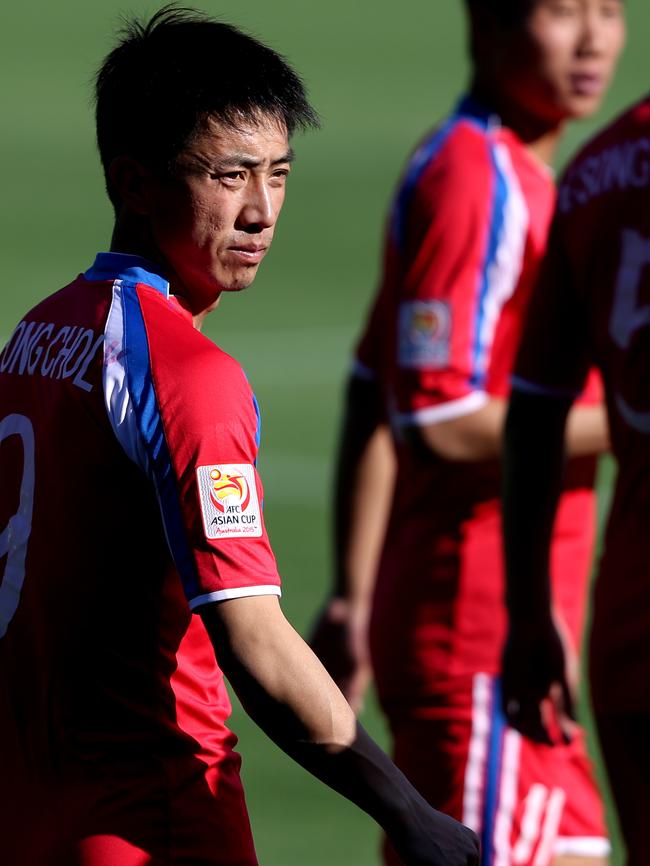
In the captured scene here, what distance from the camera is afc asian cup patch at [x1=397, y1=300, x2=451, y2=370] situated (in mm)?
4363

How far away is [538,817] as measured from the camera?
14.1 ft

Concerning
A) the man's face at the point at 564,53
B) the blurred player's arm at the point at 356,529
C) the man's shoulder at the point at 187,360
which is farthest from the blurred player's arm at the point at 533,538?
the man's shoulder at the point at 187,360

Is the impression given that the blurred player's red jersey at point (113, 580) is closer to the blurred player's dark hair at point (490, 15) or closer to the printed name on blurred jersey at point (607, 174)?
the printed name on blurred jersey at point (607, 174)

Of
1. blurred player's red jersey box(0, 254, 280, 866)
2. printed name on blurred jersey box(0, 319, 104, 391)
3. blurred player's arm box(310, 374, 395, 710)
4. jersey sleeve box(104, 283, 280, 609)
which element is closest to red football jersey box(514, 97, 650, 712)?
blurred player's red jersey box(0, 254, 280, 866)

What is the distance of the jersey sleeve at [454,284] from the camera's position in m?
4.37

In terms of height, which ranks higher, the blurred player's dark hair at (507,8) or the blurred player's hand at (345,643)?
the blurred player's dark hair at (507,8)

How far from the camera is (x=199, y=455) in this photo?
2.68m

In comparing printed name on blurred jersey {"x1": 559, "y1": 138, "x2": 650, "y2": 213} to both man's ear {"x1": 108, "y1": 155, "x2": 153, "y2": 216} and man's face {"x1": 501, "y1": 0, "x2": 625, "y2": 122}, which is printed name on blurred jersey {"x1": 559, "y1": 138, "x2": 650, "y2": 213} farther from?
man's ear {"x1": 108, "y1": 155, "x2": 153, "y2": 216}

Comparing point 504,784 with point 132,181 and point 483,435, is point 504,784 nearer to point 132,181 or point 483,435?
point 483,435

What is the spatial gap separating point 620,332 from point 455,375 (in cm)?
86

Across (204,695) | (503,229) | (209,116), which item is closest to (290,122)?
(209,116)

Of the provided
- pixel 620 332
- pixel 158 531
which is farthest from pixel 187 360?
pixel 620 332

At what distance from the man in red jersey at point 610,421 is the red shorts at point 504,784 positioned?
1.39 feet

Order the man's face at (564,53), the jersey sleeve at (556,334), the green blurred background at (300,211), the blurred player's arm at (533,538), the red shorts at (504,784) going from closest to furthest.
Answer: the jersey sleeve at (556,334) < the blurred player's arm at (533,538) < the red shorts at (504,784) < the man's face at (564,53) < the green blurred background at (300,211)
